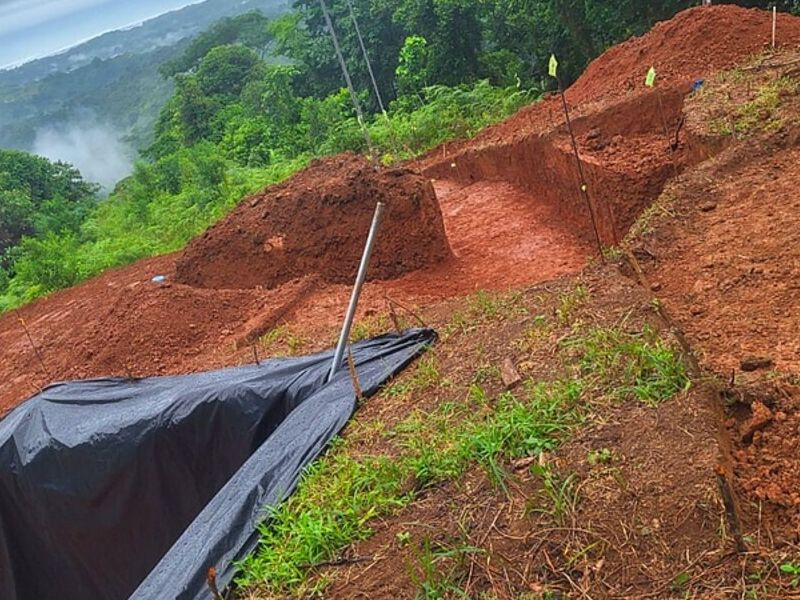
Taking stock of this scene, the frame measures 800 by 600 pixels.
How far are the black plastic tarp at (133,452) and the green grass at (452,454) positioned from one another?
573mm

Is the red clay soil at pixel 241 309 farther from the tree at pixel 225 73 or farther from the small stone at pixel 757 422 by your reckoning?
the tree at pixel 225 73

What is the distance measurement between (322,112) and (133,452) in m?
13.4

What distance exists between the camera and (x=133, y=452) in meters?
4.48

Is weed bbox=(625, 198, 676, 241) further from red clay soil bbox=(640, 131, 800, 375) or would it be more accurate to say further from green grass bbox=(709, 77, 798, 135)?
green grass bbox=(709, 77, 798, 135)

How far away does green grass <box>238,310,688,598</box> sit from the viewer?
8.77 ft

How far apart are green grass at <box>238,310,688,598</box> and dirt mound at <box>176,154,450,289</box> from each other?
15.0 feet

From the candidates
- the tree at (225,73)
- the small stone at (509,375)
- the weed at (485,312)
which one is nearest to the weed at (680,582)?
the small stone at (509,375)

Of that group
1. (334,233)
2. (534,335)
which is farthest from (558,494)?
(334,233)

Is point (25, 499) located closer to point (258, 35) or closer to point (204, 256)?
point (204, 256)

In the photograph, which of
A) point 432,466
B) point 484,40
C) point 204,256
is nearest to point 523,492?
point 432,466

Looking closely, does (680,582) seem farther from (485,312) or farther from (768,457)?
(485,312)

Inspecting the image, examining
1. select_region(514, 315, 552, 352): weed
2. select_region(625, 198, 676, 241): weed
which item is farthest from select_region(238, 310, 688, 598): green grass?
select_region(625, 198, 676, 241): weed

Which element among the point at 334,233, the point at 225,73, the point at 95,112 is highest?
the point at 95,112

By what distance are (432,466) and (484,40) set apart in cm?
1733
